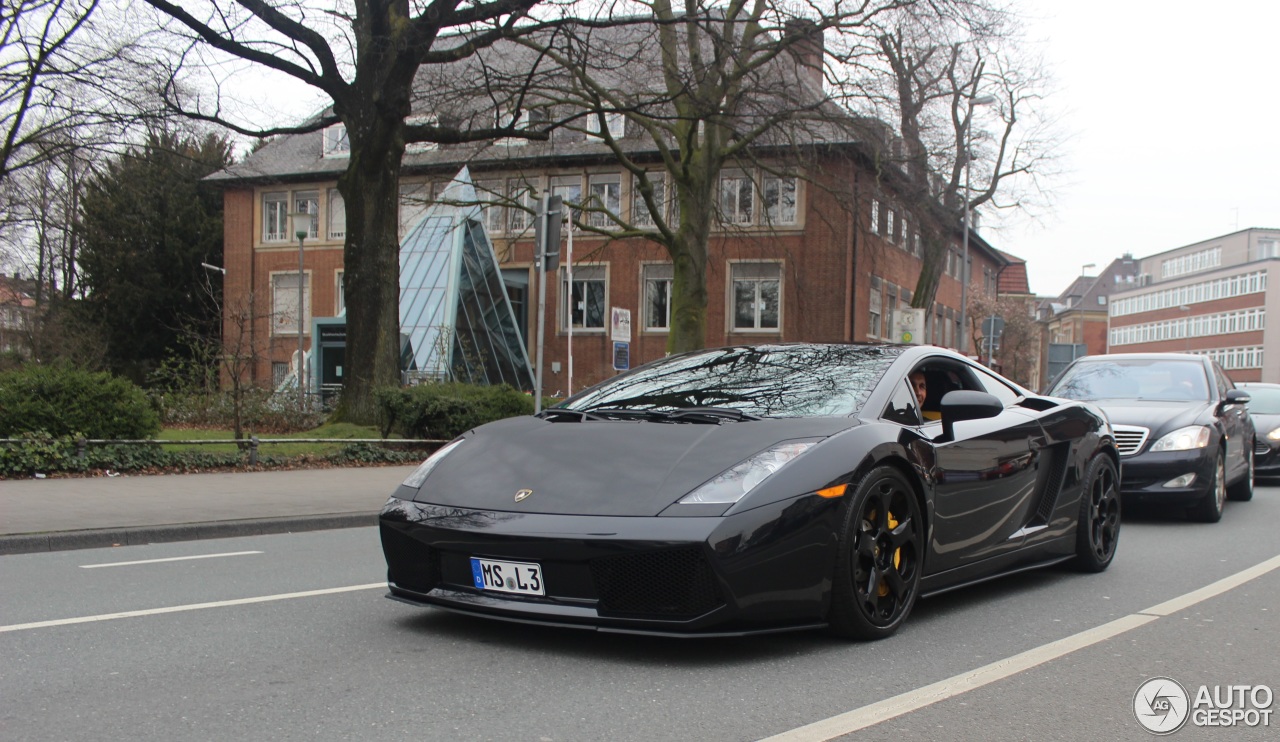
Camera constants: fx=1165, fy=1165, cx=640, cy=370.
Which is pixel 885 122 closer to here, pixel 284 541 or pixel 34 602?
pixel 284 541

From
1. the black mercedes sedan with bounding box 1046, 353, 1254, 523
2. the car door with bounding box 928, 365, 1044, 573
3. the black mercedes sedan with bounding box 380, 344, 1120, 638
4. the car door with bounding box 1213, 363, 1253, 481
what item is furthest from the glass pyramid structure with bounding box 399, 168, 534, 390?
the black mercedes sedan with bounding box 380, 344, 1120, 638

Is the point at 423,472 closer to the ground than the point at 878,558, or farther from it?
Result: farther from it

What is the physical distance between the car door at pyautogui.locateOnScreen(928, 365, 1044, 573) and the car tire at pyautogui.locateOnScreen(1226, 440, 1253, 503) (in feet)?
23.9

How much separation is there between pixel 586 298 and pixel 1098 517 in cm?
3583

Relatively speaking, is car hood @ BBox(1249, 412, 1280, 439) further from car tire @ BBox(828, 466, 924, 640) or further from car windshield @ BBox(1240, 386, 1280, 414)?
car tire @ BBox(828, 466, 924, 640)

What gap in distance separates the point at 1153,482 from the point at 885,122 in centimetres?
1465

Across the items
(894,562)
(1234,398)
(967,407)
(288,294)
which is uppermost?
(288,294)

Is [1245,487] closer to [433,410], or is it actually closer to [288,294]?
[433,410]

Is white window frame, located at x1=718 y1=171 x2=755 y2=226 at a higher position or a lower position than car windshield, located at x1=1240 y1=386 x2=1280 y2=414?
higher

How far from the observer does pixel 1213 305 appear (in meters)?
102

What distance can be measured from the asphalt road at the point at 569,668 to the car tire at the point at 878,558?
128 mm

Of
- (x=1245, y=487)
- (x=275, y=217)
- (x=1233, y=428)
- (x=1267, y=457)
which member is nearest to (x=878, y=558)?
(x=1233, y=428)

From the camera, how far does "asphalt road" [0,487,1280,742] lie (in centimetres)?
366

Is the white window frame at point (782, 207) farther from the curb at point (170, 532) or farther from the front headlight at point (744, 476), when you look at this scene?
the front headlight at point (744, 476)
